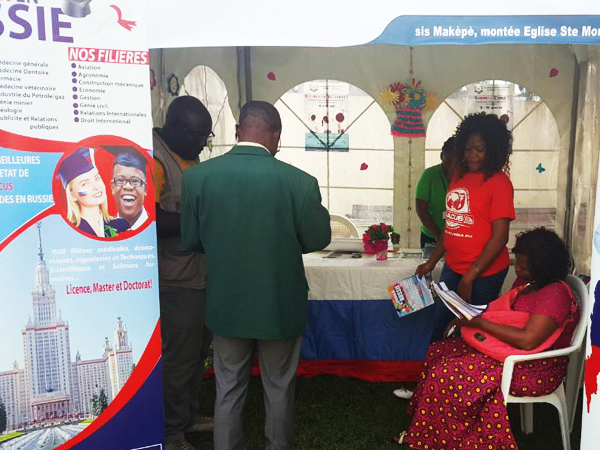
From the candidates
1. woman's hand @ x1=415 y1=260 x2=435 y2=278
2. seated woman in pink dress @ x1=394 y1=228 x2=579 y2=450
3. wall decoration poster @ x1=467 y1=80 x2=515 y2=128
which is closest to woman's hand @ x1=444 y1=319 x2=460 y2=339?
seated woman in pink dress @ x1=394 y1=228 x2=579 y2=450

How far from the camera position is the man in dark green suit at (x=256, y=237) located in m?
2.20

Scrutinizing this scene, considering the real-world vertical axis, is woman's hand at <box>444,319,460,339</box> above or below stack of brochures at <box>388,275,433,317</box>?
below

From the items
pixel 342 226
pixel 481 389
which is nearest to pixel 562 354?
pixel 481 389

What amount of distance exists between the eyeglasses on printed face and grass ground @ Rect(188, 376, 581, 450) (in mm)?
1433

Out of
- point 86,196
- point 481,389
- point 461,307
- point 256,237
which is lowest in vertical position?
point 481,389

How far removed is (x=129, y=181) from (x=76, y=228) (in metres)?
0.25

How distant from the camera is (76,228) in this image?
A: 6.76 feet

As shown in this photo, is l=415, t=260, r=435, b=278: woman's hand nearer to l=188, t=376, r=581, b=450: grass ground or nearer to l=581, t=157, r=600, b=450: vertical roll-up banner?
l=188, t=376, r=581, b=450: grass ground

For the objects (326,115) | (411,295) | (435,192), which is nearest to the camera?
(411,295)

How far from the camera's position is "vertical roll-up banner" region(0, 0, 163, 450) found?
1.95 m

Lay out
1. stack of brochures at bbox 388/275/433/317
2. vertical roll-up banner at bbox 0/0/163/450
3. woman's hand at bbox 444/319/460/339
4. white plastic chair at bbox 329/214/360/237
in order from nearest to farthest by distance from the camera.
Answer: vertical roll-up banner at bbox 0/0/163/450, woman's hand at bbox 444/319/460/339, stack of brochures at bbox 388/275/433/317, white plastic chair at bbox 329/214/360/237

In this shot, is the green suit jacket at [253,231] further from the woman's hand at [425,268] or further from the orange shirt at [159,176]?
the woman's hand at [425,268]

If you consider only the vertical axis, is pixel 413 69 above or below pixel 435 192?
above

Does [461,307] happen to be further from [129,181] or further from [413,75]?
[413,75]
